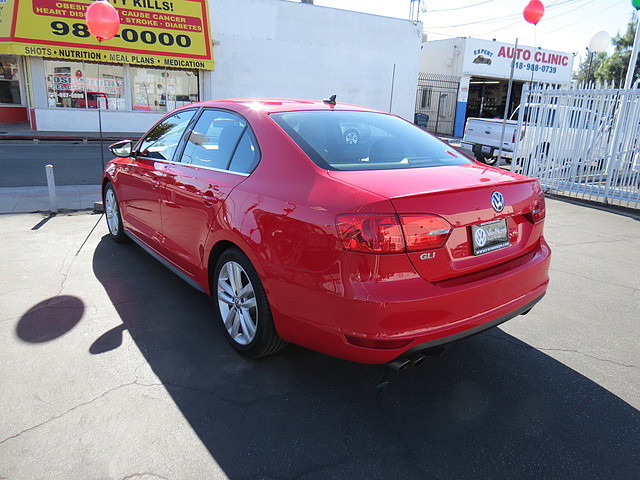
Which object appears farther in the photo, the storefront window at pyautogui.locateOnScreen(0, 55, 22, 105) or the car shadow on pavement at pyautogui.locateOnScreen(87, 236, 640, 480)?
the storefront window at pyautogui.locateOnScreen(0, 55, 22, 105)

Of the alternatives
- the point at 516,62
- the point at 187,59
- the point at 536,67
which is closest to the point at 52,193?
the point at 187,59

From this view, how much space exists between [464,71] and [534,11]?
43.9 ft

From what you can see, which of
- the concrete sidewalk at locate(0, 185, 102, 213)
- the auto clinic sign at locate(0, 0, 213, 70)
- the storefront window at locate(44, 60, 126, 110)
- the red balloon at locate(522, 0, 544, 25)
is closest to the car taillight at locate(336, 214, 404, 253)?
the concrete sidewalk at locate(0, 185, 102, 213)


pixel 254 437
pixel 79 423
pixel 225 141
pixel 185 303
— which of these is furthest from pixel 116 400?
pixel 225 141

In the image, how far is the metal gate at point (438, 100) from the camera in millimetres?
26844

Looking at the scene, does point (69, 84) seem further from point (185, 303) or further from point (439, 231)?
point (439, 231)

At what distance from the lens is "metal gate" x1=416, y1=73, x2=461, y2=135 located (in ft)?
88.1

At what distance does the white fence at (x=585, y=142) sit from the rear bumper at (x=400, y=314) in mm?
8233

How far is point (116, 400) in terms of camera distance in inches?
105

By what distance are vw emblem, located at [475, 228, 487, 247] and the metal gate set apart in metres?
25.0

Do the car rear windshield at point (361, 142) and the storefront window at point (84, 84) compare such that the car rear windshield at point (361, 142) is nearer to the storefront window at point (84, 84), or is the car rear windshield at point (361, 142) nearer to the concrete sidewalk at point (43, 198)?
the concrete sidewalk at point (43, 198)

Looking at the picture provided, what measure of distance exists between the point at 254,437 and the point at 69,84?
1925 cm

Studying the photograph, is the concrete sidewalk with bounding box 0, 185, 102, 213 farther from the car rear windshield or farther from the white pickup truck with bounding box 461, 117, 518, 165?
the white pickup truck with bounding box 461, 117, 518, 165

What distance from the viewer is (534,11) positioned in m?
13.1
